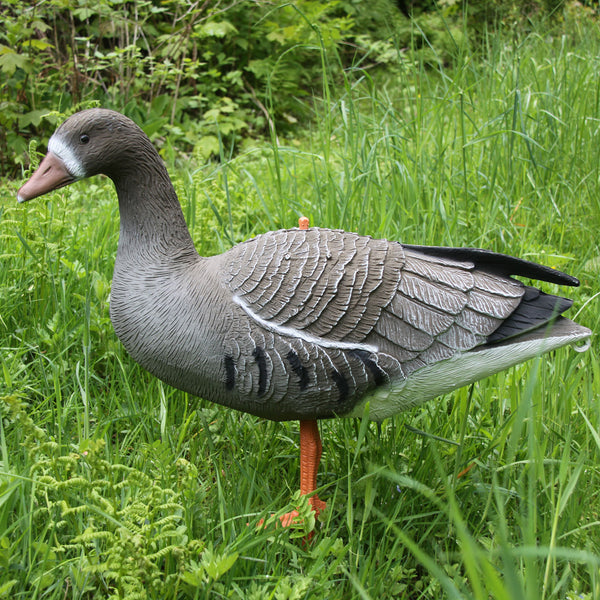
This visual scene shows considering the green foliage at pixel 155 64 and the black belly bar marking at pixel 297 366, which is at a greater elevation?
the green foliage at pixel 155 64

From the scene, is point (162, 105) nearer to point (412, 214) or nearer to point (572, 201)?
point (412, 214)

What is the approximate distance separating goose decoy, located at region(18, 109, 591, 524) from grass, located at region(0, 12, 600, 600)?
0.26 meters

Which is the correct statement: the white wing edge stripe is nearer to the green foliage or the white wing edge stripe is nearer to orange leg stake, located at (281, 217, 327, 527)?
orange leg stake, located at (281, 217, 327, 527)

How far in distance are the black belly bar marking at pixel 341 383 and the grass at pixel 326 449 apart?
0.52 feet

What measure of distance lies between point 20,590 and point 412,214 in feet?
8.74

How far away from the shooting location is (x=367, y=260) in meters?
2.11

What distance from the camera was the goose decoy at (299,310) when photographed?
6.55ft

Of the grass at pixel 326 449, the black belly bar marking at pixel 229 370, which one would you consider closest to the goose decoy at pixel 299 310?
the black belly bar marking at pixel 229 370

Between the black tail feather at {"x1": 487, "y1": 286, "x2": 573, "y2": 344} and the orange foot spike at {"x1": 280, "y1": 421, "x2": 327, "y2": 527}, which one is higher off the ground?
the black tail feather at {"x1": 487, "y1": 286, "x2": 573, "y2": 344}

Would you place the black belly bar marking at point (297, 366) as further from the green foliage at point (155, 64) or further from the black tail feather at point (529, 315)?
the green foliage at point (155, 64)

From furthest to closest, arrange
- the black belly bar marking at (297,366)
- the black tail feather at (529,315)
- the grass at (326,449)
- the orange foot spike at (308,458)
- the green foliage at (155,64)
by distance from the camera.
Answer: the green foliage at (155,64), the orange foot spike at (308,458), the black tail feather at (529,315), the black belly bar marking at (297,366), the grass at (326,449)

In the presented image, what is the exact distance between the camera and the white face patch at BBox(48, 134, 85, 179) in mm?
2127

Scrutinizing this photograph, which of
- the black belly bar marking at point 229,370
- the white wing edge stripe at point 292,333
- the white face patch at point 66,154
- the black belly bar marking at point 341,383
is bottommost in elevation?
the black belly bar marking at point 341,383

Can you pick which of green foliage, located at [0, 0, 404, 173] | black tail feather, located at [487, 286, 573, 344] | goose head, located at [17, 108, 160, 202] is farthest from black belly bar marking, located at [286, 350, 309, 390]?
green foliage, located at [0, 0, 404, 173]
